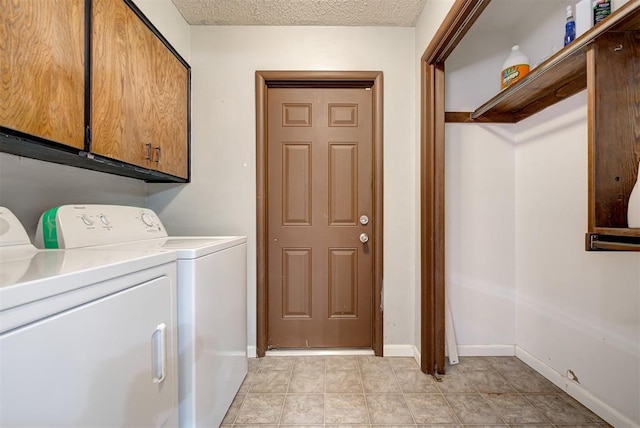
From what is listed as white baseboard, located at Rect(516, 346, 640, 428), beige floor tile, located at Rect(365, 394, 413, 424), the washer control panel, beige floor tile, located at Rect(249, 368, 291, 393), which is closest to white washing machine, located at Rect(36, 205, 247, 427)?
the washer control panel

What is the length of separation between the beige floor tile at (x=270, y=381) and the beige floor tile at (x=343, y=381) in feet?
0.85

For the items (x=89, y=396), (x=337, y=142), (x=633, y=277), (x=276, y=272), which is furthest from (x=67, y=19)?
(x=633, y=277)

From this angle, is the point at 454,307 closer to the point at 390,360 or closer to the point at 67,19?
the point at 390,360

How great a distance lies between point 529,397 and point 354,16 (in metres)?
2.59

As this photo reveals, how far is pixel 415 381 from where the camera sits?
1687 millimetres

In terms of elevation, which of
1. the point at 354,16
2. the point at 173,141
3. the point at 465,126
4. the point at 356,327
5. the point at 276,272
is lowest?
the point at 356,327

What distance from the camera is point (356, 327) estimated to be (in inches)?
81.7

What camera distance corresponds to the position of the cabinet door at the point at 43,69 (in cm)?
82

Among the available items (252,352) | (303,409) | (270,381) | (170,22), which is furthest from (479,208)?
(170,22)

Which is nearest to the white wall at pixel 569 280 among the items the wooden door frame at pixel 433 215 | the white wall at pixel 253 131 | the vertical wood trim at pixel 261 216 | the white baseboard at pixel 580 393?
the white baseboard at pixel 580 393

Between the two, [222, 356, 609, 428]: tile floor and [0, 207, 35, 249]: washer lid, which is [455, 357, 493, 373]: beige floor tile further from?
[0, 207, 35, 249]: washer lid

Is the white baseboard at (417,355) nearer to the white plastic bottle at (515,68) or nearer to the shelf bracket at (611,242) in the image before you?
the shelf bracket at (611,242)

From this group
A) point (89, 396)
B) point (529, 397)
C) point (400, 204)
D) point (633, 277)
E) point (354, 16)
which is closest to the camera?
point (89, 396)

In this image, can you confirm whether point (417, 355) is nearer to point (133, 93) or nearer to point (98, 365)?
point (98, 365)
